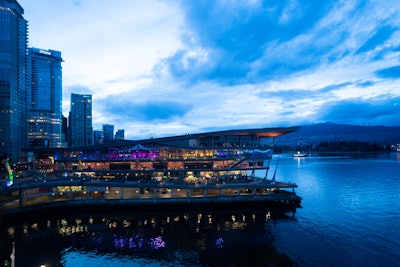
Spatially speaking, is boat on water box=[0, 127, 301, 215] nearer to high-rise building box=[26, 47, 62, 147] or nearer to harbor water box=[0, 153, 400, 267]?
harbor water box=[0, 153, 400, 267]

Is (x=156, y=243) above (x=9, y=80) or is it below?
below

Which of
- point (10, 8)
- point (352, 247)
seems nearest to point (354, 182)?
point (352, 247)

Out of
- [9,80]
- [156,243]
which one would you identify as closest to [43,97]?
[9,80]

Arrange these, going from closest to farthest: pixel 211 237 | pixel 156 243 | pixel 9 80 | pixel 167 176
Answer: pixel 156 243, pixel 211 237, pixel 167 176, pixel 9 80

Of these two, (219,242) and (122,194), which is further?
(122,194)

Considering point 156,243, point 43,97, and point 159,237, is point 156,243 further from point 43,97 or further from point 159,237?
point 43,97

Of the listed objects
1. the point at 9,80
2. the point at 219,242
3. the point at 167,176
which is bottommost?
the point at 219,242

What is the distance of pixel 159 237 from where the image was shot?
35125 millimetres

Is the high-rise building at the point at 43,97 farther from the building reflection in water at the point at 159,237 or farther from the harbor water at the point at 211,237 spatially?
the harbor water at the point at 211,237

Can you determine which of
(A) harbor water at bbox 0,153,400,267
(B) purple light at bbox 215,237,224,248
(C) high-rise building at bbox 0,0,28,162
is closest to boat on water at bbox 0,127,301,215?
(A) harbor water at bbox 0,153,400,267

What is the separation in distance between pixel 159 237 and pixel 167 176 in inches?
1394

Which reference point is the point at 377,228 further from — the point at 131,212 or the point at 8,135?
the point at 8,135

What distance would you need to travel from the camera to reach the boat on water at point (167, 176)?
4819cm

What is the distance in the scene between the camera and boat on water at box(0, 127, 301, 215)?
4819 cm
